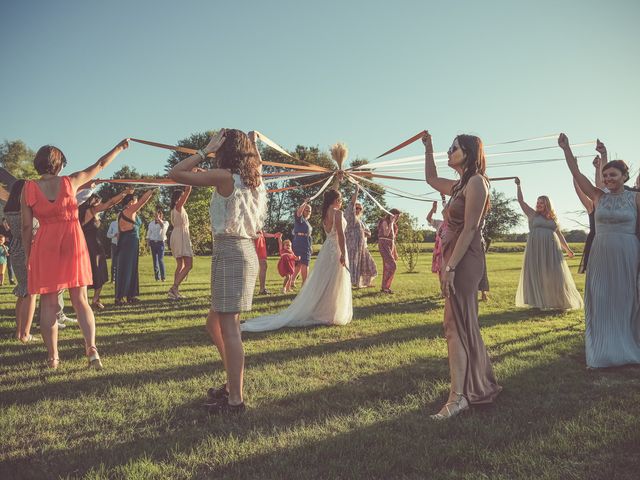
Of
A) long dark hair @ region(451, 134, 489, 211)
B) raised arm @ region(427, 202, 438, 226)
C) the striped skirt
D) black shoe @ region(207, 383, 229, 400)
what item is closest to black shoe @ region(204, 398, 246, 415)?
black shoe @ region(207, 383, 229, 400)

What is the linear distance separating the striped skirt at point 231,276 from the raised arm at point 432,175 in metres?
1.87

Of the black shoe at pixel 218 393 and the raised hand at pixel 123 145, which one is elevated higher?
the raised hand at pixel 123 145

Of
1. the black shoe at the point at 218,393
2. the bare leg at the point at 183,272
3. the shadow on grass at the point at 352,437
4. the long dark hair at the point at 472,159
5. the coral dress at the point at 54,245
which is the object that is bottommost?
the shadow on grass at the point at 352,437

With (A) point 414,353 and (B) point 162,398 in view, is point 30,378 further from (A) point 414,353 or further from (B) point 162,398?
(A) point 414,353

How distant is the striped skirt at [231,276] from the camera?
3627 millimetres

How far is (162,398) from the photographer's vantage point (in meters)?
3.94

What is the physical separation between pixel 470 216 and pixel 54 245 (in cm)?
425

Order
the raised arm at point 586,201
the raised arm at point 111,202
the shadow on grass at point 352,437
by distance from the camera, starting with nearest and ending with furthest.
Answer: the shadow on grass at point 352,437 < the raised arm at point 586,201 < the raised arm at point 111,202

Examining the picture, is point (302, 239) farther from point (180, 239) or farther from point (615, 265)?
point (615, 265)

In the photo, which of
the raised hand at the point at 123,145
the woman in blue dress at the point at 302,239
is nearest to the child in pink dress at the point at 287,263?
the woman in blue dress at the point at 302,239

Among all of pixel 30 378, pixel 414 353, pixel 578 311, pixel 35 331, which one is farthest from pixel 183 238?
pixel 578 311

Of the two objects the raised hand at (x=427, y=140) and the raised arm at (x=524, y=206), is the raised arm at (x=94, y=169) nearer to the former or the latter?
the raised hand at (x=427, y=140)

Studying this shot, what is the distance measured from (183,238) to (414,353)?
6.90m

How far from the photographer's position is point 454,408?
3.55 m
